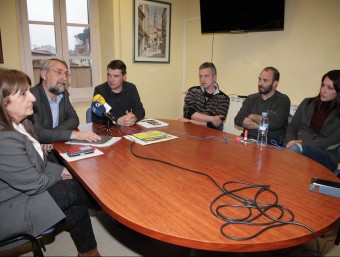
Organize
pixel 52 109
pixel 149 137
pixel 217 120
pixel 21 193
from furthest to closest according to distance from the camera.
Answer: pixel 217 120, pixel 52 109, pixel 149 137, pixel 21 193

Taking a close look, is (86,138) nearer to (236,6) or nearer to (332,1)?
(236,6)

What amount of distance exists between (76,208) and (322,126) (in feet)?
Result: 7.14

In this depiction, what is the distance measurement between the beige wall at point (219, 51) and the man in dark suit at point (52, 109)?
135 centimetres

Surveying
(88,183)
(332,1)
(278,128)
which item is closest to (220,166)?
(88,183)

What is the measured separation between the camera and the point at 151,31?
405cm

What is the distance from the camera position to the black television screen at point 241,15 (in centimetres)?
303

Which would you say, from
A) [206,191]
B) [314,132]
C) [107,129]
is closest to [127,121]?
[107,129]

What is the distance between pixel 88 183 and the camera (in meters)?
1.32

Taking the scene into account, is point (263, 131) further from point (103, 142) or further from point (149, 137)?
point (103, 142)

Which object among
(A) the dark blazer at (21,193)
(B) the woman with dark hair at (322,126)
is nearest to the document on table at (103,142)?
(A) the dark blazer at (21,193)

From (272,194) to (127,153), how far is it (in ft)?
3.03

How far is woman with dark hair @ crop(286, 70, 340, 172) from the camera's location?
2.18m

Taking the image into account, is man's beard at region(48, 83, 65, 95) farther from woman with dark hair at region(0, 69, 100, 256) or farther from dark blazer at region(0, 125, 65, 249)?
dark blazer at region(0, 125, 65, 249)

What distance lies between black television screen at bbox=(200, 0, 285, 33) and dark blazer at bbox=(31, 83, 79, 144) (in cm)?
226
